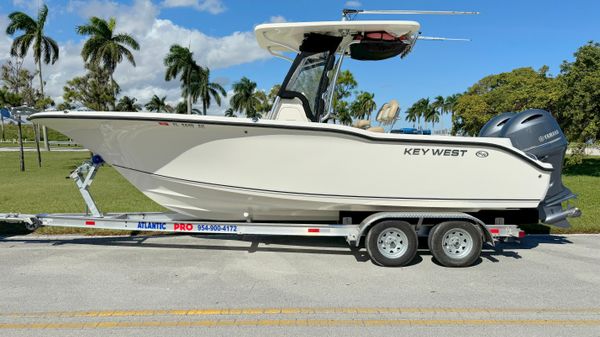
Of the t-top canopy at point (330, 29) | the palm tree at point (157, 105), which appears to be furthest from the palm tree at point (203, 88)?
the t-top canopy at point (330, 29)

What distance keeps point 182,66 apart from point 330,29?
3892cm

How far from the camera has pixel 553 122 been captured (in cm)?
530

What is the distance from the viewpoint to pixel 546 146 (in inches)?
204

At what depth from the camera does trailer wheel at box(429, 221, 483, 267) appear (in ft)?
16.3

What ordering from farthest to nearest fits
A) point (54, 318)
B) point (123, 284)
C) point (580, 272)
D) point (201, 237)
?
point (201, 237) → point (580, 272) → point (123, 284) → point (54, 318)

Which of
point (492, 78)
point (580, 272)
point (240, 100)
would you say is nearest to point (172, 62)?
point (240, 100)

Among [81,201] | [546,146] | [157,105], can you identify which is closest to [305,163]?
[546,146]

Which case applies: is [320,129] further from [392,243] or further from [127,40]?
[127,40]

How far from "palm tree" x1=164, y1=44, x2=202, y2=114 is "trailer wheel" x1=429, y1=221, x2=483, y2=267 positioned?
130 ft

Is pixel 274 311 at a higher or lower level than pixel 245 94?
lower

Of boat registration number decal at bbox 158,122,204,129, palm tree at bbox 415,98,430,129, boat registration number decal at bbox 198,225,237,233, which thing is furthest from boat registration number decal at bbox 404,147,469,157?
palm tree at bbox 415,98,430,129

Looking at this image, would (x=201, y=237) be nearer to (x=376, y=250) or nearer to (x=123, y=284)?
(x=123, y=284)

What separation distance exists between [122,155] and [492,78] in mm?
53032

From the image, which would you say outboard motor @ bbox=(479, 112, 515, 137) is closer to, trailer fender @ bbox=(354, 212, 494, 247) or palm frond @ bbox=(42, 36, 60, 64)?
trailer fender @ bbox=(354, 212, 494, 247)
